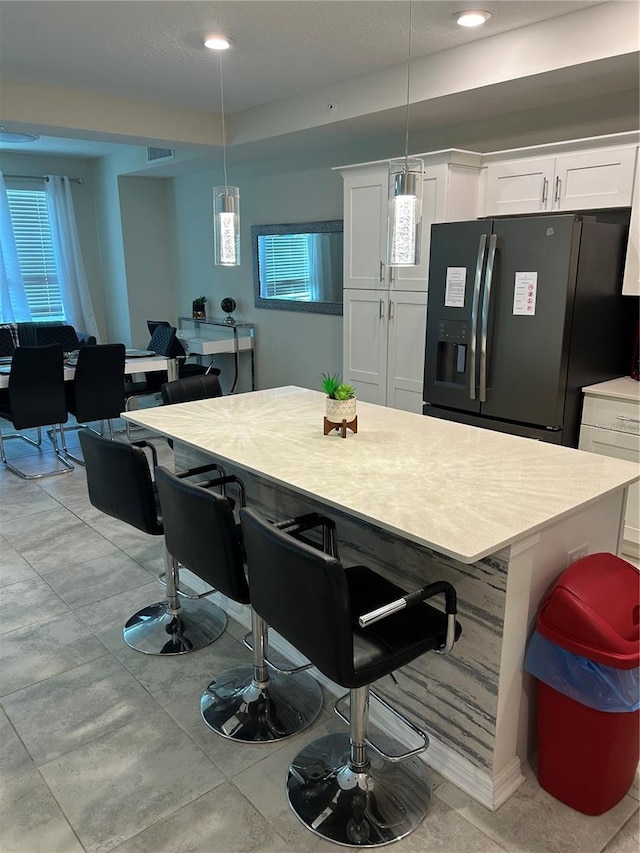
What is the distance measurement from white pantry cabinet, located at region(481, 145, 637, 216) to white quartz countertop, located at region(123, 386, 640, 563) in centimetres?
159

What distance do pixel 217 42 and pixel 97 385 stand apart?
8.50ft

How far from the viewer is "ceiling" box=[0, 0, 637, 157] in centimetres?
296

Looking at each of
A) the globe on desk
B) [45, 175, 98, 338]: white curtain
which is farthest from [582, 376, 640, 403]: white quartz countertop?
[45, 175, 98, 338]: white curtain

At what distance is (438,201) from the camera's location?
379cm

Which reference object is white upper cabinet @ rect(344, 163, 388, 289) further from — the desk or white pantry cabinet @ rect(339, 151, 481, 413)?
the desk

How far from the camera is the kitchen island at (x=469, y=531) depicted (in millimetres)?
1682

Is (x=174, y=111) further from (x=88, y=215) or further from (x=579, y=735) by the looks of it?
(x=579, y=735)

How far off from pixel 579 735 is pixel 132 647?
170 centimetres

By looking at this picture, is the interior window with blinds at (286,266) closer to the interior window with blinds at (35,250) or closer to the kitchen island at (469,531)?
the interior window with blinds at (35,250)

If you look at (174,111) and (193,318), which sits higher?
(174,111)

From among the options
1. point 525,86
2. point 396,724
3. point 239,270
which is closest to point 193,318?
point 239,270

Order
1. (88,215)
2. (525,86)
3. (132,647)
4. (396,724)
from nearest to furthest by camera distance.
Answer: (396,724) < (132,647) < (525,86) < (88,215)

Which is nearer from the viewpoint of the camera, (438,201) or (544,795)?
(544,795)

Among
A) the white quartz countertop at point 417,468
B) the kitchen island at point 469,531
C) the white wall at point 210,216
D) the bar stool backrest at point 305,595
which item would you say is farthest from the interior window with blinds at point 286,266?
the bar stool backrest at point 305,595
